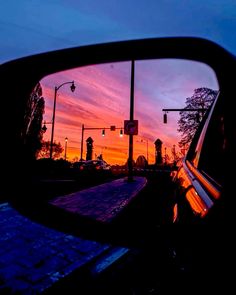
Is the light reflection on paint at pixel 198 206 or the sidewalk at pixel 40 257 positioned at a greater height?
the light reflection on paint at pixel 198 206

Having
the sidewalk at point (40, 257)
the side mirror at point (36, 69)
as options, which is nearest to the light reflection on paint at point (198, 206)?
the side mirror at point (36, 69)

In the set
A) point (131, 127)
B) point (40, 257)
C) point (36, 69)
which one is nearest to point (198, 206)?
point (36, 69)

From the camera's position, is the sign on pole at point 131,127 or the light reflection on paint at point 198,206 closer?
the light reflection on paint at point 198,206

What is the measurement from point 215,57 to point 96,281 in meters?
3.16

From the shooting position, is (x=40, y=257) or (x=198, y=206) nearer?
(x=198, y=206)

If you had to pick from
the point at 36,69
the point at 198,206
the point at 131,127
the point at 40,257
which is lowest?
the point at 40,257

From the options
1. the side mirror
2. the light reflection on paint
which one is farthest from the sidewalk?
the side mirror

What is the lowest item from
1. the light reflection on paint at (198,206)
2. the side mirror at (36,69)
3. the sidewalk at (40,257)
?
the sidewalk at (40,257)

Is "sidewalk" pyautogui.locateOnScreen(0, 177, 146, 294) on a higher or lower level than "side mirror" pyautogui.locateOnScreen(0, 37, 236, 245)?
lower

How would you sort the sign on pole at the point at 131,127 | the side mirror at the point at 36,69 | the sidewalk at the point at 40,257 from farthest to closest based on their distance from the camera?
1. the sign on pole at the point at 131,127
2. the sidewalk at the point at 40,257
3. the side mirror at the point at 36,69

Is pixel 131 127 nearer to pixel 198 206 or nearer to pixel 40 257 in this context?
pixel 40 257

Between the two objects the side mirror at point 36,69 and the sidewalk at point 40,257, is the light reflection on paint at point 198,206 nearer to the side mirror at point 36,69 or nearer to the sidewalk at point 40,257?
the side mirror at point 36,69

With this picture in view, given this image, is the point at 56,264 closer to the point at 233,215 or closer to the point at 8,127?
the point at 8,127

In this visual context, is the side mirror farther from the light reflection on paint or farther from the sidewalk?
the sidewalk
